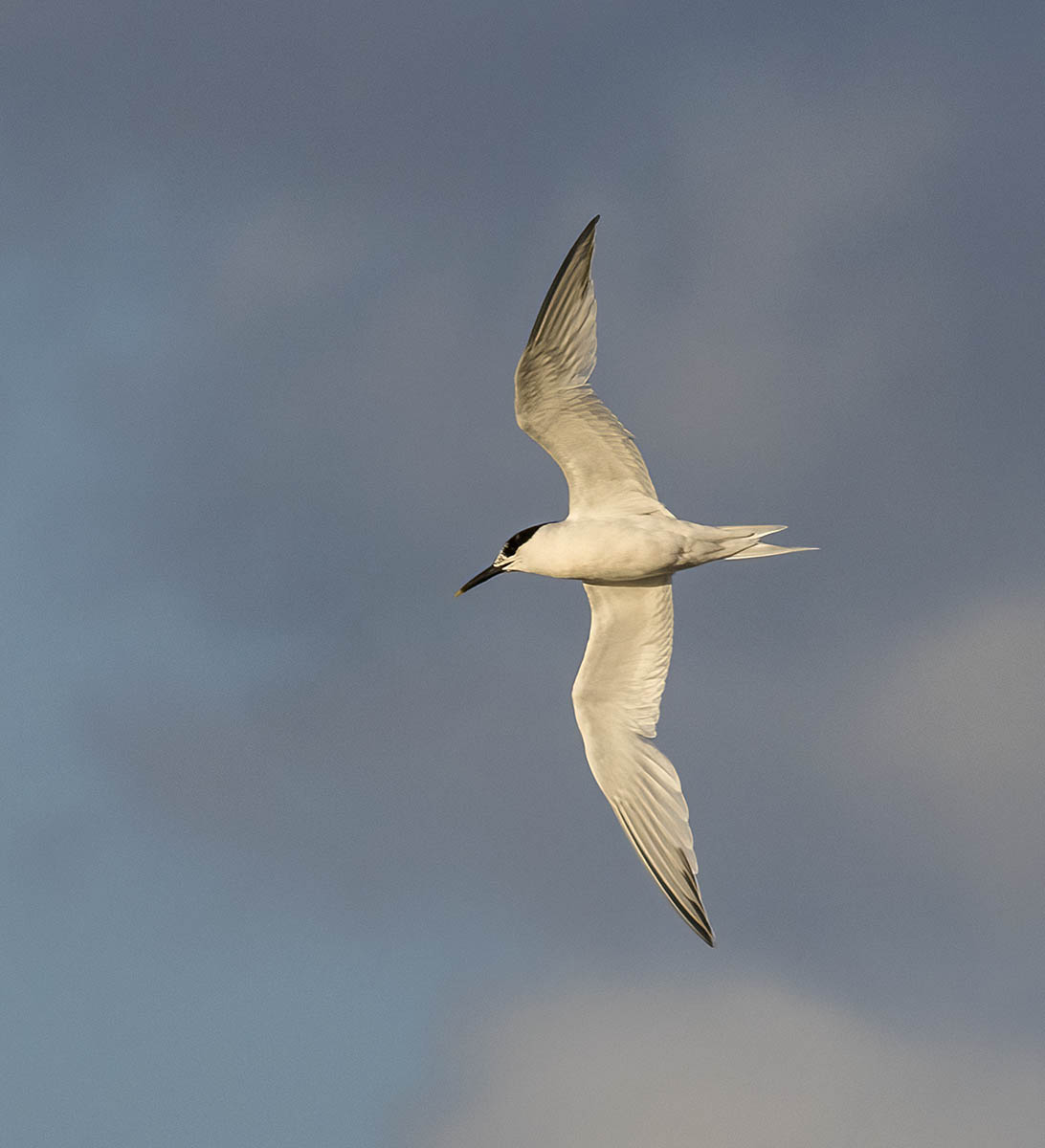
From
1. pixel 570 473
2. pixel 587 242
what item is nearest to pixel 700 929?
pixel 570 473

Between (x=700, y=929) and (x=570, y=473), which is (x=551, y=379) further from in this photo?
(x=700, y=929)

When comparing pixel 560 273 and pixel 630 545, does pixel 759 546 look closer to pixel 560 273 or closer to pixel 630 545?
pixel 630 545

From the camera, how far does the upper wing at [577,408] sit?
62.4ft

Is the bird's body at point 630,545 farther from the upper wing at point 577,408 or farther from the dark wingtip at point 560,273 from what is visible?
the dark wingtip at point 560,273

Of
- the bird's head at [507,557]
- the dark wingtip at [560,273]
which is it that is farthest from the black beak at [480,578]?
the dark wingtip at [560,273]

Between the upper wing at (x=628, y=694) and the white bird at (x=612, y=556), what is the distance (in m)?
0.02

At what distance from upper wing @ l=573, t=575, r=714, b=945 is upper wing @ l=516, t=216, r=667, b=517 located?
5.36ft

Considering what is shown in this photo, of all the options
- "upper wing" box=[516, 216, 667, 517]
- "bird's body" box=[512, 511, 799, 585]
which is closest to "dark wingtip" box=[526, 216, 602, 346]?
"upper wing" box=[516, 216, 667, 517]

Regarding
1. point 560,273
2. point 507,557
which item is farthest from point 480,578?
point 560,273

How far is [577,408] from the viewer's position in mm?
19969

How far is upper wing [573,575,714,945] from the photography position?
21156 millimetres

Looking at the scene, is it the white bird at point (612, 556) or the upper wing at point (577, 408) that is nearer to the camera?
the upper wing at point (577, 408)

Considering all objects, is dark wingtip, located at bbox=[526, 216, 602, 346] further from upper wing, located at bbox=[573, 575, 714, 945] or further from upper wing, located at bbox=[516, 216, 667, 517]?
upper wing, located at bbox=[573, 575, 714, 945]

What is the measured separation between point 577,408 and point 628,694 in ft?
15.7
